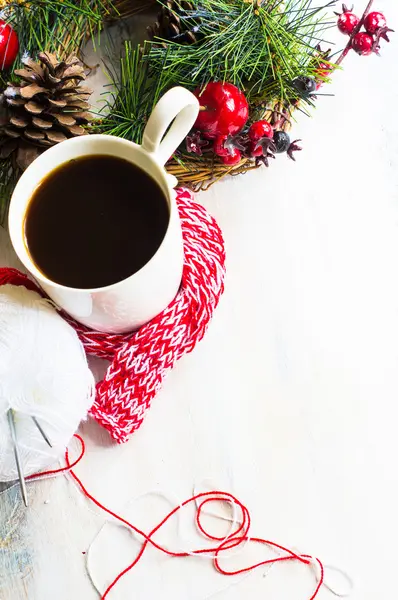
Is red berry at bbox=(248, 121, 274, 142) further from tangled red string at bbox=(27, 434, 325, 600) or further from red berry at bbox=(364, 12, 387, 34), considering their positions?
tangled red string at bbox=(27, 434, 325, 600)

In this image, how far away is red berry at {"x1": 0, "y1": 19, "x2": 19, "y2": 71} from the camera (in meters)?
0.82

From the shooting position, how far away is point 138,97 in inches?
32.9

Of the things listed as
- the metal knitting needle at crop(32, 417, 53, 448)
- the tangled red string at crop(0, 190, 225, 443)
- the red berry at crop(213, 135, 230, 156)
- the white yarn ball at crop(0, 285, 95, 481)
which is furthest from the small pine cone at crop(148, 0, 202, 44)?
the metal knitting needle at crop(32, 417, 53, 448)

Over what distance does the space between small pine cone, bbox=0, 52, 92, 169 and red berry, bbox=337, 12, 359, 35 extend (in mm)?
303

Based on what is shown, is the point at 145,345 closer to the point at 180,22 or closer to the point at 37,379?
the point at 37,379

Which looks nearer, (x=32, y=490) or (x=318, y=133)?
(x=32, y=490)

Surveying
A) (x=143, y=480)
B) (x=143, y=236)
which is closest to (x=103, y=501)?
(x=143, y=480)

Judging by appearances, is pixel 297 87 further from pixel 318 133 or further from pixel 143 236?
pixel 143 236

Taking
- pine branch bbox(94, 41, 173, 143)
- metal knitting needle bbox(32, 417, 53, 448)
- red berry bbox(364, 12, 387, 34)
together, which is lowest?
metal knitting needle bbox(32, 417, 53, 448)

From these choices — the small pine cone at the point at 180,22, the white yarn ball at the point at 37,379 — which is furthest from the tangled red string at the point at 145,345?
the small pine cone at the point at 180,22

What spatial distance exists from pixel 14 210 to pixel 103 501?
1.12ft

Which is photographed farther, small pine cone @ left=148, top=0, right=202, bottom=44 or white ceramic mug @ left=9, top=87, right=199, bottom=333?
small pine cone @ left=148, top=0, right=202, bottom=44

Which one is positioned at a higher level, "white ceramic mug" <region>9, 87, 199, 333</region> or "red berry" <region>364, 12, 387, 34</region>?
"red berry" <region>364, 12, 387, 34</region>

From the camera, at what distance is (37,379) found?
0.71m
